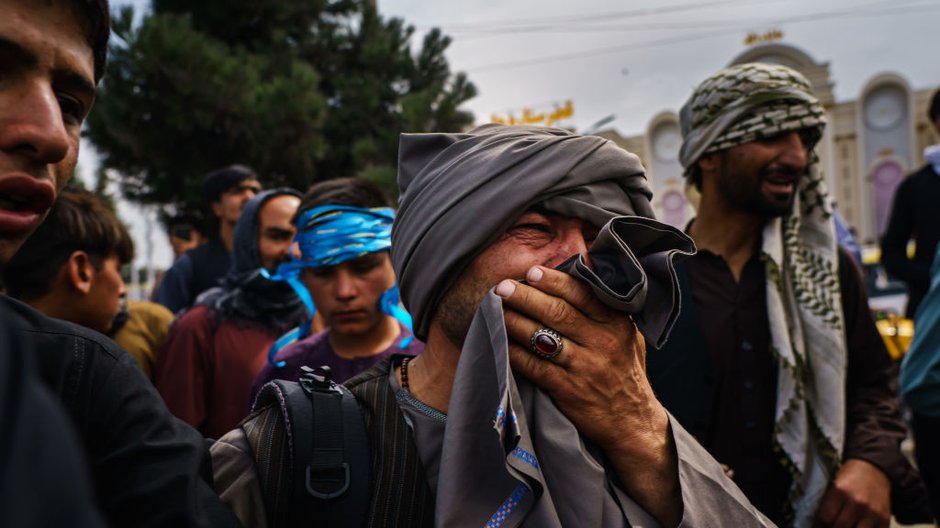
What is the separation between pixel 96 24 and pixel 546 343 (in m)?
1.11

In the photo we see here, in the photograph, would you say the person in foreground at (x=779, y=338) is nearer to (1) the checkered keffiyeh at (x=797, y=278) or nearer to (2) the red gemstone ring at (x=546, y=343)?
(1) the checkered keffiyeh at (x=797, y=278)

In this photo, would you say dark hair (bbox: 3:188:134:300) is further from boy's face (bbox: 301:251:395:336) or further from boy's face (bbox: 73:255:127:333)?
boy's face (bbox: 301:251:395:336)

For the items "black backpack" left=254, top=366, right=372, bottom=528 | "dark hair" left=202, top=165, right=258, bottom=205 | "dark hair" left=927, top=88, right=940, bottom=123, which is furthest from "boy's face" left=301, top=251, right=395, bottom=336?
"dark hair" left=927, top=88, right=940, bottom=123

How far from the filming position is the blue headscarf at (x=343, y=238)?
9.86 ft

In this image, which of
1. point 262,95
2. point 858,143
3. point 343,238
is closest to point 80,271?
point 343,238

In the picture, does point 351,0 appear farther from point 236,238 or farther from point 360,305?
point 360,305

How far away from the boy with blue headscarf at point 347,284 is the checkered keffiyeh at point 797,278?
143 cm

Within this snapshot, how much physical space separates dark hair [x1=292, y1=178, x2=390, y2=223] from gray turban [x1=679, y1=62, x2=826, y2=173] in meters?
1.47

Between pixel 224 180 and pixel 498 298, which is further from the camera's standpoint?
pixel 224 180

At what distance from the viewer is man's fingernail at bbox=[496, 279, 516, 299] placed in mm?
1453

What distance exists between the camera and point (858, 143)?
41688 mm

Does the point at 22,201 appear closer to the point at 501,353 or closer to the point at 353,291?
the point at 501,353

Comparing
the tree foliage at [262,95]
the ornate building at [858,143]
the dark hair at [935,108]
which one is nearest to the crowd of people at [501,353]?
the dark hair at [935,108]

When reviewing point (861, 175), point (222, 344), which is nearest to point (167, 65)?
point (222, 344)
